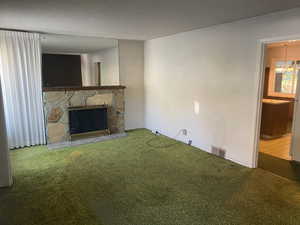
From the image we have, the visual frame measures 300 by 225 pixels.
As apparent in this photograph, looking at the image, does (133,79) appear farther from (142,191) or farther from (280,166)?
(280,166)

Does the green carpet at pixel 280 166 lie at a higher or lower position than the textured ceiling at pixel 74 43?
lower

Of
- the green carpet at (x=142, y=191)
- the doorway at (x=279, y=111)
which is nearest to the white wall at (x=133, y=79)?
the green carpet at (x=142, y=191)

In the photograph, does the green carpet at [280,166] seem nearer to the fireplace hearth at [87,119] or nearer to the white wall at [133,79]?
the white wall at [133,79]

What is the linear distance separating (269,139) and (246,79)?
237cm

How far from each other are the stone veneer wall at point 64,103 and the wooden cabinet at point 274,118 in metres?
3.61

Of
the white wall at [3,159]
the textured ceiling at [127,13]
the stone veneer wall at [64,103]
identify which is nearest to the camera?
the textured ceiling at [127,13]

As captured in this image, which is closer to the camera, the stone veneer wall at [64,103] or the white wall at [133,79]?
the stone veneer wall at [64,103]

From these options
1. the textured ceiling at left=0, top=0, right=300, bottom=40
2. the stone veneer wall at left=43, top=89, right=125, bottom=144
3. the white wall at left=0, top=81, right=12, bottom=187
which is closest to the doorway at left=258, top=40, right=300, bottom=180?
Result: the textured ceiling at left=0, top=0, right=300, bottom=40

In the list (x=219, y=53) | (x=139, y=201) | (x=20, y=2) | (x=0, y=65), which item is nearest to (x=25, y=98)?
(x=0, y=65)

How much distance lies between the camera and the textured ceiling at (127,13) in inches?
103

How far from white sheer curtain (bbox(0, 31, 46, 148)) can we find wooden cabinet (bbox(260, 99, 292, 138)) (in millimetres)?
5121

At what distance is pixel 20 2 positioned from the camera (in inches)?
99.6

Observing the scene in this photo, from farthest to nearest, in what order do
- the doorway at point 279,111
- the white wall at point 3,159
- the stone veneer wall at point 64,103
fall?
the stone veneer wall at point 64,103
the doorway at point 279,111
the white wall at point 3,159

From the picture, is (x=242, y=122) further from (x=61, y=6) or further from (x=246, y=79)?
(x=61, y=6)
